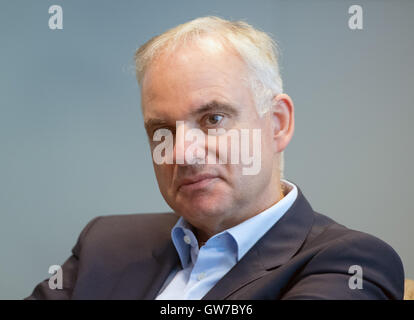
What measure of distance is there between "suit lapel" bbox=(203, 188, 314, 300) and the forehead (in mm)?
363

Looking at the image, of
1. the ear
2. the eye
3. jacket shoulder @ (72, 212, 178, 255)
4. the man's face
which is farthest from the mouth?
jacket shoulder @ (72, 212, 178, 255)

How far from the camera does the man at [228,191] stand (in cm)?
118

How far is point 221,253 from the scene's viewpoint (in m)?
1.34

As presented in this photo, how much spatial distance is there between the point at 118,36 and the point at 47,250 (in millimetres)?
984

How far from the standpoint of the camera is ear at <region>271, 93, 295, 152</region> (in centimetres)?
141

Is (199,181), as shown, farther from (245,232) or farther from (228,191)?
(245,232)

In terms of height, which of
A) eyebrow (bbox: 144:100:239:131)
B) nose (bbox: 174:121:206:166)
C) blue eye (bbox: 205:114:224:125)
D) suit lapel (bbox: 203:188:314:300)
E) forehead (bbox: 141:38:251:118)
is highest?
forehead (bbox: 141:38:251:118)

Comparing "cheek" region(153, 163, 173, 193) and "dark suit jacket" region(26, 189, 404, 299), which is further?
"cheek" region(153, 163, 173, 193)

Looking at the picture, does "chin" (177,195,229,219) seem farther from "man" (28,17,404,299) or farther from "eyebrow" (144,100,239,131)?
"eyebrow" (144,100,239,131)

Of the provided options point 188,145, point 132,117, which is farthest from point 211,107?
point 132,117

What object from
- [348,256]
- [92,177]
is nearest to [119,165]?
[92,177]

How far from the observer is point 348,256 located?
1141mm

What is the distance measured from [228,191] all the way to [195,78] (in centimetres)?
31
